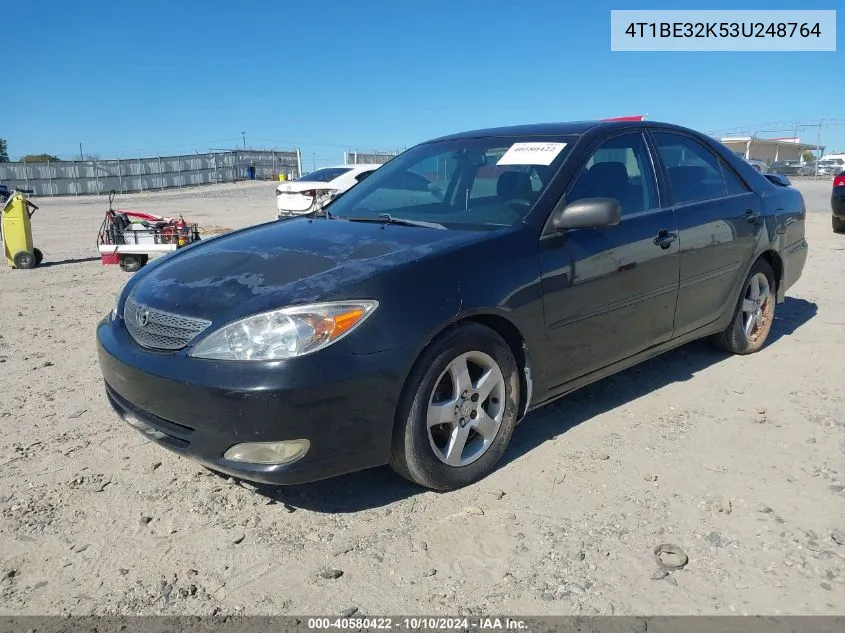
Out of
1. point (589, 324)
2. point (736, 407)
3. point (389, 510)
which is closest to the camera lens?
point (389, 510)

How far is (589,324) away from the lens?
3496 millimetres

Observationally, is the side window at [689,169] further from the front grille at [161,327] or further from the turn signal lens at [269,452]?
the front grille at [161,327]

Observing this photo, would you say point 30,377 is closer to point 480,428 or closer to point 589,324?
point 480,428

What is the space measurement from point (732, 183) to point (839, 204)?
9027mm

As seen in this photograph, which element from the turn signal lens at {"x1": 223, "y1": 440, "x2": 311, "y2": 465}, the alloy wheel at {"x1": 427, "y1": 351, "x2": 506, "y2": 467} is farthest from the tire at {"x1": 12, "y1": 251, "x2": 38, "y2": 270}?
the alloy wheel at {"x1": 427, "y1": 351, "x2": 506, "y2": 467}

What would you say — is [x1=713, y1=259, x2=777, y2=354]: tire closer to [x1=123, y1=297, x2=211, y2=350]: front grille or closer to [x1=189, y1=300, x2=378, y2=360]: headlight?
[x1=189, y1=300, x2=378, y2=360]: headlight

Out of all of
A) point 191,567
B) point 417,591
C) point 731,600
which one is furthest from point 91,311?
point 731,600

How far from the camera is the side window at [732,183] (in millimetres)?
4660

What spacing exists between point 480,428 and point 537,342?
1.67 feet

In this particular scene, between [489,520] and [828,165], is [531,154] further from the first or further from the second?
[828,165]

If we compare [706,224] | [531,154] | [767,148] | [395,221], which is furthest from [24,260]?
[767,148]

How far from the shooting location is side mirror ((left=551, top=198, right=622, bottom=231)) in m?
3.27

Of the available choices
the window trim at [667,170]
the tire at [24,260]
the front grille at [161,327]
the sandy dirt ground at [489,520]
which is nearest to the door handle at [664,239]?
the window trim at [667,170]

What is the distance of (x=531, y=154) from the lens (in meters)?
3.73
